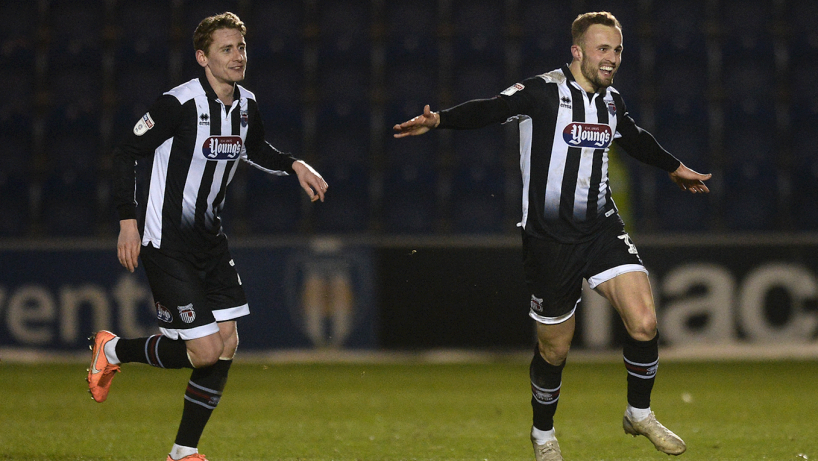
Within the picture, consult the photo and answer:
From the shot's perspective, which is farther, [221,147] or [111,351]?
[111,351]

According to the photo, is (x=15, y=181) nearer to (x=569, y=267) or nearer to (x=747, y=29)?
(x=747, y=29)

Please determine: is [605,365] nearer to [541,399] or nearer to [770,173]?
[770,173]

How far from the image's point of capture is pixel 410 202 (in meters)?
11.4

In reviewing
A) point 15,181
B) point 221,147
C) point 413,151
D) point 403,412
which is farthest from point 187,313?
point 15,181

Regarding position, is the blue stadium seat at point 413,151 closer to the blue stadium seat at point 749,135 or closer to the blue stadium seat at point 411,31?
the blue stadium seat at point 411,31

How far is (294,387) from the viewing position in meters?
7.87

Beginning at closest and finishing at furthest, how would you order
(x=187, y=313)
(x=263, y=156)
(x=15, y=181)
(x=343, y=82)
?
(x=187, y=313), (x=263, y=156), (x=15, y=181), (x=343, y=82)

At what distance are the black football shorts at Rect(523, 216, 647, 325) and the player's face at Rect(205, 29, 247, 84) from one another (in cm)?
150

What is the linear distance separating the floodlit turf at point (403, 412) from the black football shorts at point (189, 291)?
803 millimetres

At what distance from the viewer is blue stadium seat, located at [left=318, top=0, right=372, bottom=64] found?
12211mm

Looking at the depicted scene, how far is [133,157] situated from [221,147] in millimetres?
366

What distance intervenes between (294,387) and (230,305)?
136 inches

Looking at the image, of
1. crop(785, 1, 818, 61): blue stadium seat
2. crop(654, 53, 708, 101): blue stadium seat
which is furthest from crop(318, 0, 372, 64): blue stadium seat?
crop(785, 1, 818, 61): blue stadium seat

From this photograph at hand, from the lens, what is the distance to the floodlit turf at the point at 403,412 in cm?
507
